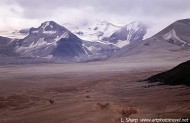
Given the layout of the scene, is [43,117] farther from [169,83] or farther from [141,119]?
[169,83]

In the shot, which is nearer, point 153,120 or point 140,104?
point 153,120

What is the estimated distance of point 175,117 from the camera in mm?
30156

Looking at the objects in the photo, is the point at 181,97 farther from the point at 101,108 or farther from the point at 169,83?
the point at 169,83

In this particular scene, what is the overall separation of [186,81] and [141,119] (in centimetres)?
2310

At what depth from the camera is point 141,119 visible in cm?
3108

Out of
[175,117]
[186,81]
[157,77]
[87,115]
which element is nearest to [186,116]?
[175,117]

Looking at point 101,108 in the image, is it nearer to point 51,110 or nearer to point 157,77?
point 51,110

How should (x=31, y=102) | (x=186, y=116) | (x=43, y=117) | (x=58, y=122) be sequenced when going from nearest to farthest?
(x=186, y=116), (x=58, y=122), (x=43, y=117), (x=31, y=102)

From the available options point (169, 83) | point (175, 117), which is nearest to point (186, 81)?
point (169, 83)

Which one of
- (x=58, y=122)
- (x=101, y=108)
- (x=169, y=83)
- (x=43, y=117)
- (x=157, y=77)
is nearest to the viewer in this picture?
(x=58, y=122)

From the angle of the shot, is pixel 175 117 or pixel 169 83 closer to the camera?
pixel 175 117

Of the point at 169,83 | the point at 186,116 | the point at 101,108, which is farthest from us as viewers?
the point at 169,83

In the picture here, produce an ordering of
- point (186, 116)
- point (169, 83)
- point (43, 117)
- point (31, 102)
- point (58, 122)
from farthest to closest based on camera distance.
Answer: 1. point (169, 83)
2. point (31, 102)
3. point (43, 117)
4. point (58, 122)
5. point (186, 116)

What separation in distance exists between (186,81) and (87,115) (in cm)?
2168
